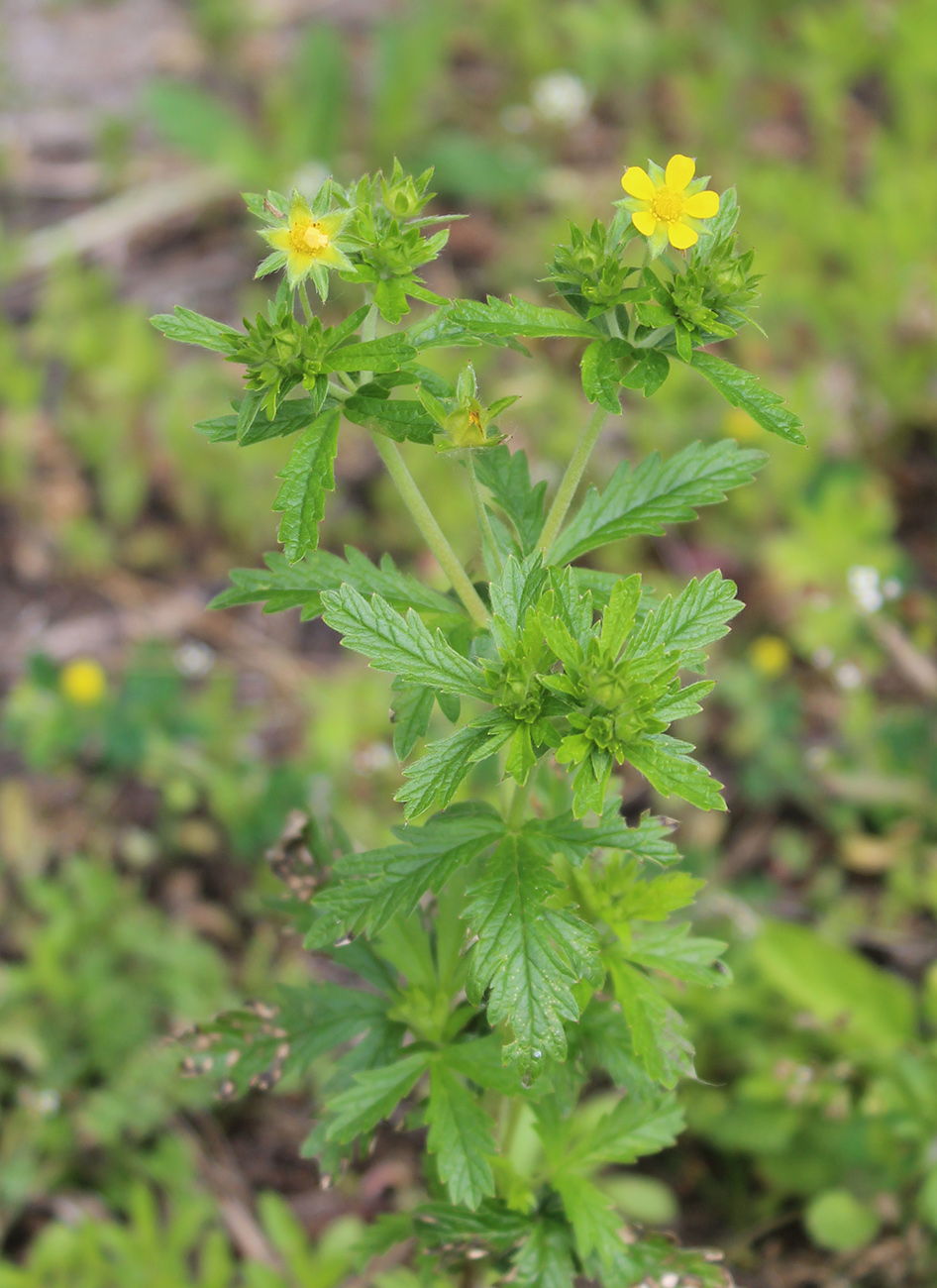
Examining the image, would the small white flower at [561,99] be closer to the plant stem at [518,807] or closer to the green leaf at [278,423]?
the green leaf at [278,423]

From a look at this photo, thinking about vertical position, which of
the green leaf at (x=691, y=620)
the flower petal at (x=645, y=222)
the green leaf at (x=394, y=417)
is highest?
the flower petal at (x=645, y=222)

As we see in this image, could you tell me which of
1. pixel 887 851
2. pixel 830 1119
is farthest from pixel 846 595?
pixel 830 1119

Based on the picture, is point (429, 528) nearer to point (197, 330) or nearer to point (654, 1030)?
point (197, 330)

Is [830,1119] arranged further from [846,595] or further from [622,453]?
[622,453]

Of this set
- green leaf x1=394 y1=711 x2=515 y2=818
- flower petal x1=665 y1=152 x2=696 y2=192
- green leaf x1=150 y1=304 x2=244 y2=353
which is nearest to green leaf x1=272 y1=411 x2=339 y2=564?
green leaf x1=150 y1=304 x2=244 y2=353

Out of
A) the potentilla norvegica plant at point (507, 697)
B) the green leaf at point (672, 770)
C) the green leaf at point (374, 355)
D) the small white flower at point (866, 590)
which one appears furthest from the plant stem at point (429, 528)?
the small white flower at point (866, 590)

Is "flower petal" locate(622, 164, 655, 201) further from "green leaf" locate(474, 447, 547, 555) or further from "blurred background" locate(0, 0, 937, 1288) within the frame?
"blurred background" locate(0, 0, 937, 1288)

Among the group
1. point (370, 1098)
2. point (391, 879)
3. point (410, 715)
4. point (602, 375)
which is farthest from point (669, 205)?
point (370, 1098)
